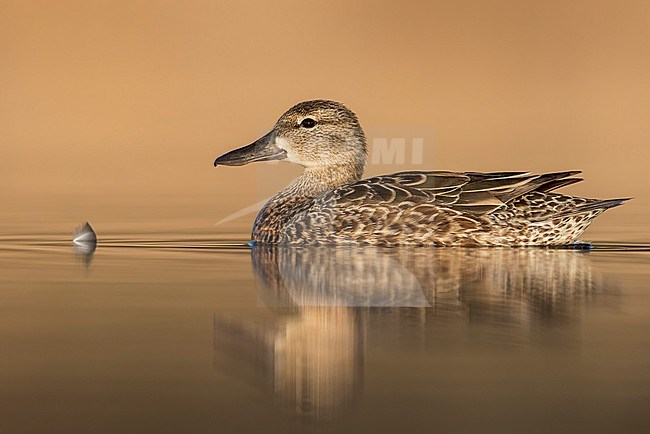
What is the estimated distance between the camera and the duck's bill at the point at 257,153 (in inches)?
383

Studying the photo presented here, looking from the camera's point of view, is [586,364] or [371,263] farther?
[371,263]

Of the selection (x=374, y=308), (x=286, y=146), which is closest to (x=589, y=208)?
(x=286, y=146)

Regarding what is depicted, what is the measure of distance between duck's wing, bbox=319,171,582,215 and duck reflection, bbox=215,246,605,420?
541 mm

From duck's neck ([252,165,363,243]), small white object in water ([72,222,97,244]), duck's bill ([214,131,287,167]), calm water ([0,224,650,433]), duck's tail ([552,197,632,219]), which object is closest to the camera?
calm water ([0,224,650,433])

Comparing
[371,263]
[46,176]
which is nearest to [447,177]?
[371,263]

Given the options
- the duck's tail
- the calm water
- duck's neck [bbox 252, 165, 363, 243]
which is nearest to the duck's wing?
the duck's tail

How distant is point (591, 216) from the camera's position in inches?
349

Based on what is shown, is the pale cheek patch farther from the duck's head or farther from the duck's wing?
the duck's wing

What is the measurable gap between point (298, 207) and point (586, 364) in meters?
Answer: 4.87

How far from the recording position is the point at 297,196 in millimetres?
9680

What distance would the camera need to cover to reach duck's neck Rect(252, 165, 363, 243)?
9172mm

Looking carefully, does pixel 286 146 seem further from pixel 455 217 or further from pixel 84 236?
pixel 84 236

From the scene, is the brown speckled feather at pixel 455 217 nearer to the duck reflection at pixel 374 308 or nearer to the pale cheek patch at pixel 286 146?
the duck reflection at pixel 374 308

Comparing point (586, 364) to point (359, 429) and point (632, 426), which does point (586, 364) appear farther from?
point (359, 429)
